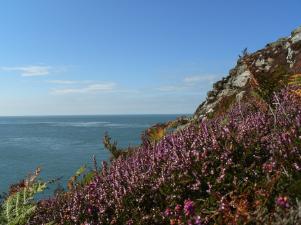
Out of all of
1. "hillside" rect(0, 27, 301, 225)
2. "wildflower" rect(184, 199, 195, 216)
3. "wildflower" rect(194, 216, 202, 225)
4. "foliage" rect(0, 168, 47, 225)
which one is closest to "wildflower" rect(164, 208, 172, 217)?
"hillside" rect(0, 27, 301, 225)

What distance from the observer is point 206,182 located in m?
4.23

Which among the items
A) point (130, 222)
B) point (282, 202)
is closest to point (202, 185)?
point (130, 222)

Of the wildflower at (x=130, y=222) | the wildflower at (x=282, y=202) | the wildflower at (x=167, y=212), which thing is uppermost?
the wildflower at (x=282, y=202)

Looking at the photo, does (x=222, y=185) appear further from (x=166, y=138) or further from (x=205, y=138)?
(x=166, y=138)

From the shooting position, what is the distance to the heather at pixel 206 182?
143 inches

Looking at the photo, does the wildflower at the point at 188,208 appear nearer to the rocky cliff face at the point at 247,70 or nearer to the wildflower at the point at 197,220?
the wildflower at the point at 197,220

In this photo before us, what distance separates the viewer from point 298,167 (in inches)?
146

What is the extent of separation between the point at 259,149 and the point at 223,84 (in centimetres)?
1056

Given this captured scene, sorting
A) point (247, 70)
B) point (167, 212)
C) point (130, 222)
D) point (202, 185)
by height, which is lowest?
point (130, 222)

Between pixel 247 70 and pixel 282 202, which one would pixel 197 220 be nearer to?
pixel 282 202

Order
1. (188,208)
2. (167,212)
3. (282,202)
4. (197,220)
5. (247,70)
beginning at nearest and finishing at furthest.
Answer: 1. (282,202)
2. (197,220)
3. (188,208)
4. (167,212)
5. (247,70)

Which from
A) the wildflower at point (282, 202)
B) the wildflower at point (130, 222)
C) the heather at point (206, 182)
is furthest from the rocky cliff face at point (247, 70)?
the wildflower at point (282, 202)

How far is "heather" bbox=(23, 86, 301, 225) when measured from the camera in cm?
364

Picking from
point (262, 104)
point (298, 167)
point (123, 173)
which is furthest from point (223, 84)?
point (298, 167)
